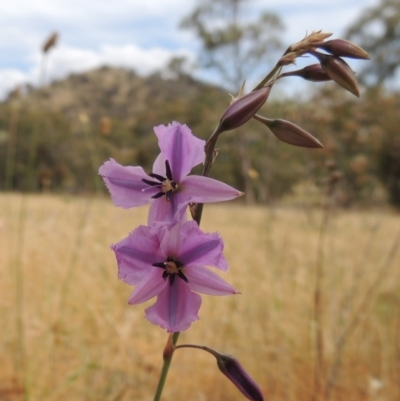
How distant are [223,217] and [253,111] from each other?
7366 mm

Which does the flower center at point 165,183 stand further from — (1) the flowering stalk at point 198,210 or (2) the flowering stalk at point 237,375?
(2) the flowering stalk at point 237,375

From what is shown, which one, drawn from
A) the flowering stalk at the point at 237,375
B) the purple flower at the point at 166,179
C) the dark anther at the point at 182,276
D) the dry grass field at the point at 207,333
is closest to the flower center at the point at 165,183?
the purple flower at the point at 166,179

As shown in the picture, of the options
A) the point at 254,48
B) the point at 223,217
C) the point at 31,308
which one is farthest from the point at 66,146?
the point at 31,308

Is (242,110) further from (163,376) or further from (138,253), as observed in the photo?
(163,376)

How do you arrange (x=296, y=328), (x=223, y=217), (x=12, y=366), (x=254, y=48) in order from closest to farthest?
(x=12, y=366) → (x=296, y=328) → (x=223, y=217) → (x=254, y=48)

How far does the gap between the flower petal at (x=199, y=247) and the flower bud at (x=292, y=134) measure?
0.60 feet

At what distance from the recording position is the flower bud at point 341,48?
0.73 m

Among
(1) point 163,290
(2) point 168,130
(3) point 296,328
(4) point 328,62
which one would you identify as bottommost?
(3) point 296,328

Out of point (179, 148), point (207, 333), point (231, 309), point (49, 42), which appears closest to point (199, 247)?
point (179, 148)

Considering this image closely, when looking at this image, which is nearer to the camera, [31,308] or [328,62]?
[328,62]

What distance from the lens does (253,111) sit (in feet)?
2.20

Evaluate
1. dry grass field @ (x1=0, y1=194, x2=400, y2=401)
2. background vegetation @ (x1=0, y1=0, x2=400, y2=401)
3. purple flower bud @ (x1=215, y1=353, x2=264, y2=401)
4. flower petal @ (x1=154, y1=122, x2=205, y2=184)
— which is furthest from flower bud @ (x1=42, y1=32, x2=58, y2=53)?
purple flower bud @ (x1=215, y1=353, x2=264, y2=401)

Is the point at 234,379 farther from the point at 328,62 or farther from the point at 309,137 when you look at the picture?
the point at 328,62

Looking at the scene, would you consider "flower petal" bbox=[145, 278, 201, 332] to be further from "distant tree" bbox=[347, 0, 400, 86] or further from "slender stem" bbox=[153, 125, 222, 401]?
"distant tree" bbox=[347, 0, 400, 86]
